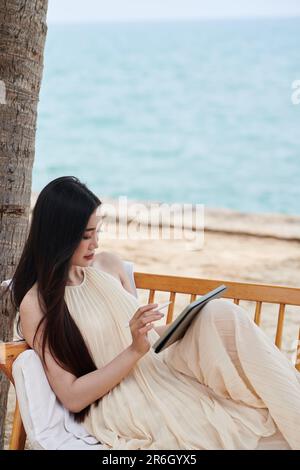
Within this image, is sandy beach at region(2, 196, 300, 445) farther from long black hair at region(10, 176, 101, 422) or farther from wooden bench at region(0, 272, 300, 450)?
long black hair at region(10, 176, 101, 422)

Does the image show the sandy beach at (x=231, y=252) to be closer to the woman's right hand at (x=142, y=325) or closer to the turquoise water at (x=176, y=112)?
the woman's right hand at (x=142, y=325)

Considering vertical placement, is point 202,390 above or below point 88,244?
below

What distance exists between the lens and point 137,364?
266 centimetres

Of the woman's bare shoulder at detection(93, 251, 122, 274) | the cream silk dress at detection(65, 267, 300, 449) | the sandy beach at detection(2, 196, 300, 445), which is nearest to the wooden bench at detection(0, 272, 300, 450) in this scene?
the woman's bare shoulder at detection(93, 251, 122, 274)

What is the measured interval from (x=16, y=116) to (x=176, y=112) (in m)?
20.0

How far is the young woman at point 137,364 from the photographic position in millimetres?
2416

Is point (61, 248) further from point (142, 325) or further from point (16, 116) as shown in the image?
point (16, 116)

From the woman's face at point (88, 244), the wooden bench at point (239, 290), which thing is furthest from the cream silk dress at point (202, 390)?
the wooden bench at point (239, 290)

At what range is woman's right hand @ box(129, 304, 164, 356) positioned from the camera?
2426 mm

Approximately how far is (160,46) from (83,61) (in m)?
2.69

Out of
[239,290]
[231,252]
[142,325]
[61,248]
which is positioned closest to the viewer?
[142,325]

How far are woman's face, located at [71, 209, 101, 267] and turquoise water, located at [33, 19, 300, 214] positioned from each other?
15.1 metres

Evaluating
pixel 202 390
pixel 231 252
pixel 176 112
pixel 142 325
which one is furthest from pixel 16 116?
pixel 176 112

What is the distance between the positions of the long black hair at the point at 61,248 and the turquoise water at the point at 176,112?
15.1 m
